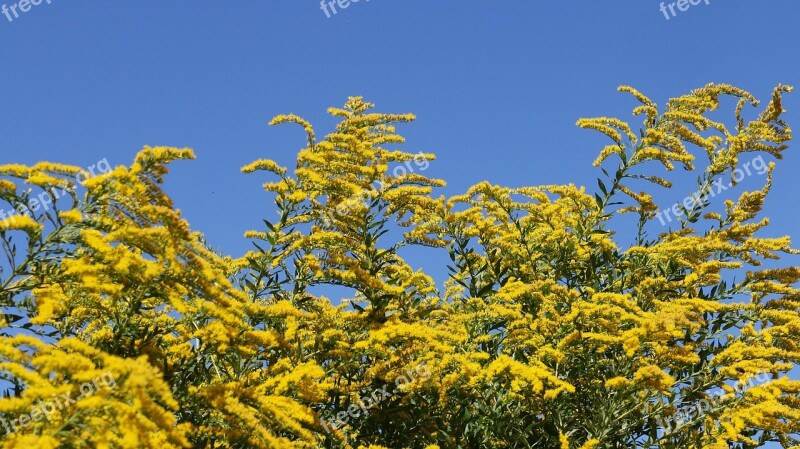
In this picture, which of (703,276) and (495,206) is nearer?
(703,276)

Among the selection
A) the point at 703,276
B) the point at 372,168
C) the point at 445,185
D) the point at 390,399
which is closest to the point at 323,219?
the point at 372,168

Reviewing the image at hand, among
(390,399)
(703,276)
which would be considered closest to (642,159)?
(703,276)

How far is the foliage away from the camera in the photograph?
448 centimetres

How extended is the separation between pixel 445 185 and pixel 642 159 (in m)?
2.53

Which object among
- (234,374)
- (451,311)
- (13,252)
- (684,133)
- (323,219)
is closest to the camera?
(13,252)

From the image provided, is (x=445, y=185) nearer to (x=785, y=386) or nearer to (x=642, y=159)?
(x=642, y=159)

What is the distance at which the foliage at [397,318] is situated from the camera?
4480 millimetres

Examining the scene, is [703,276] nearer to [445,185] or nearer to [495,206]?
[495,206]

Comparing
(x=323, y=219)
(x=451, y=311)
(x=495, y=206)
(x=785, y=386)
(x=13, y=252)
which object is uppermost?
(x=495, y=206)

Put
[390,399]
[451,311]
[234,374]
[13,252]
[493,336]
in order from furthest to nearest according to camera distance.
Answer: [451,311] → [493,336] → [390,399] → [234,374] → [13,252]

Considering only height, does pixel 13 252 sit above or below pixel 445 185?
below

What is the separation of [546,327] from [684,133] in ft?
11.0

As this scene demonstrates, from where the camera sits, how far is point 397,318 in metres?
6.71

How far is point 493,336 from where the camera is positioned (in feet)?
24.7
